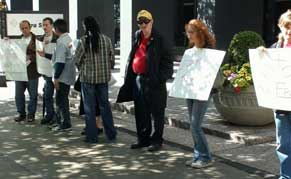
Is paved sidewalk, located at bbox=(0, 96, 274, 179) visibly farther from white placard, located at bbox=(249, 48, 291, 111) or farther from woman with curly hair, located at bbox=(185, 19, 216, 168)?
white placard, located at bbox=(249, 48, 291, 111)

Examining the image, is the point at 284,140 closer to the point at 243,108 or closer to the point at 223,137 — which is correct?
the point at 223,137

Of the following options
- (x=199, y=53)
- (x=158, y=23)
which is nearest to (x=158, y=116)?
(x=199, y=53)

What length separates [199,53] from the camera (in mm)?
6223

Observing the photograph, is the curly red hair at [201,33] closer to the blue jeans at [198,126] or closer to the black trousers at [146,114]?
the blue jeans at [198,126]

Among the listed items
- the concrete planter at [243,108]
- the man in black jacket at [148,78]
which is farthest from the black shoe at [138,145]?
the concrete planter at [243,108]

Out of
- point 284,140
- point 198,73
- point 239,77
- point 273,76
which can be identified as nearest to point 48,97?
point 239,77

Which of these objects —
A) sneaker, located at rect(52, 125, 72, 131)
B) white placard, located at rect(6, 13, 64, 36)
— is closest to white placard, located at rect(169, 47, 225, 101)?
sneaker, located at rect(52, 125, 72, 131)

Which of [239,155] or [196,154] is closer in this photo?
[196,154]

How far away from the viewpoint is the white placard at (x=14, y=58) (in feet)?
30.2

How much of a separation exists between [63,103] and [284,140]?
4.29 meters

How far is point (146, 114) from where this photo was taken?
7301 millimetres

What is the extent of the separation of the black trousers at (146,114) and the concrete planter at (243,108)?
1458 millimetres

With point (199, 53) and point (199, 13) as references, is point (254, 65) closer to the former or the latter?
point (199, 53)

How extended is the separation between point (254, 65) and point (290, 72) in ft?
1.48
